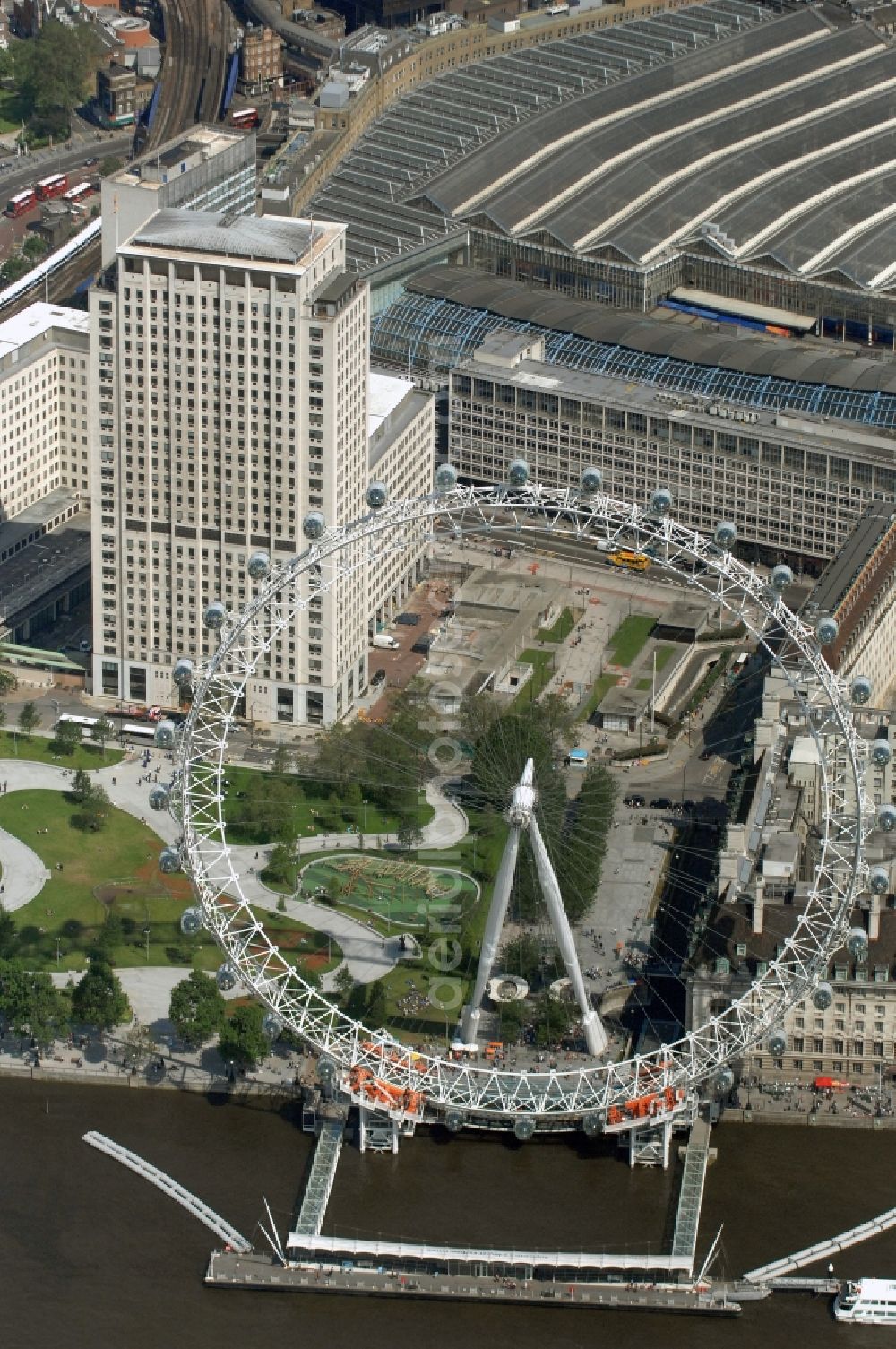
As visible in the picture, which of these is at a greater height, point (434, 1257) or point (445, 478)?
point (445, 478)

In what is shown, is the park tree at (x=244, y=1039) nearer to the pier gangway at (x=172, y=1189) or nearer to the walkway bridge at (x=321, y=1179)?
the walkway bridge at (x=321, y=1179)

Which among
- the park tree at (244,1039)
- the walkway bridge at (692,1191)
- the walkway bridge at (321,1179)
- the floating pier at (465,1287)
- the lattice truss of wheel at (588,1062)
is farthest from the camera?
the park tree at (244,1039)

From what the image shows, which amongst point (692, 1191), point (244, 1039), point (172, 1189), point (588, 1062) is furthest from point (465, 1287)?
point (244, 1039)

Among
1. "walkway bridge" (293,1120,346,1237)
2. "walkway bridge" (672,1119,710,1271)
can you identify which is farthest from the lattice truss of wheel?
"walkway bridge" (293,1120,346,1237)

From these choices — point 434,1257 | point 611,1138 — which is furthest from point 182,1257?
point 611,1138

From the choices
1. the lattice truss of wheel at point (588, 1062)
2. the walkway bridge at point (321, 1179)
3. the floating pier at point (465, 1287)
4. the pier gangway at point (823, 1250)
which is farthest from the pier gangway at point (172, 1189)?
the pier gangway at point (823, 1250)

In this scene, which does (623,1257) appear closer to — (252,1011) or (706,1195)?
(706,1195)
